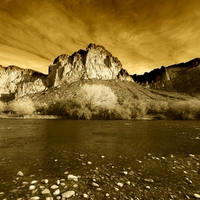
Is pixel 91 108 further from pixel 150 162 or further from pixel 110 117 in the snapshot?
→ pixel 150 162

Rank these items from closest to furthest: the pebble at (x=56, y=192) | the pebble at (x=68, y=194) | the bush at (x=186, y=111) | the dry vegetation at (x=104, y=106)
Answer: the pebble at (x=68, y=194)
the pebble at (x=56, y=192)
the dry vegetation at (x=104, y=106)
the bush at (x=186, y=111)

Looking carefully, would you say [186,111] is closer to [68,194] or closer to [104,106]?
[104,106]

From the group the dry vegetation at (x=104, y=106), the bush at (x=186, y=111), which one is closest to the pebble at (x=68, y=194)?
the dry vegetation at (x=104, y=106)

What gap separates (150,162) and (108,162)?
3.13 meters

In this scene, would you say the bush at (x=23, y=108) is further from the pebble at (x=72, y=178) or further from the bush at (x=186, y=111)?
the pebble at (x=72, y=178)

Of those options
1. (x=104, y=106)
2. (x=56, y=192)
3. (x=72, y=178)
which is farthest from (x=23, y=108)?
(x=56, y=192)

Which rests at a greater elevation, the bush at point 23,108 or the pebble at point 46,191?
the bush at point 23,108

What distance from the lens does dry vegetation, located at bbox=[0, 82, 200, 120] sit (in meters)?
125

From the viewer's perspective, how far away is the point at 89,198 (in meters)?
6.90

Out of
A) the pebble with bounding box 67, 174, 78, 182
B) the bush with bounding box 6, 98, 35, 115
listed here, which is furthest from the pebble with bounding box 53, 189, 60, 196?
the bush with bounding box 6, 98, 35, 115

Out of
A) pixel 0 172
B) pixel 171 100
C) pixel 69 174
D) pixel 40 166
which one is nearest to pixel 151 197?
pixel 69 174

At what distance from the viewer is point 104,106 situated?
415 ft

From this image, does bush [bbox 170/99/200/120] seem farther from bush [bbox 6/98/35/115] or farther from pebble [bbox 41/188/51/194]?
pebble [bbox 41/188/51/194]

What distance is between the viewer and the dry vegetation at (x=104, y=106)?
12481 centimetres
